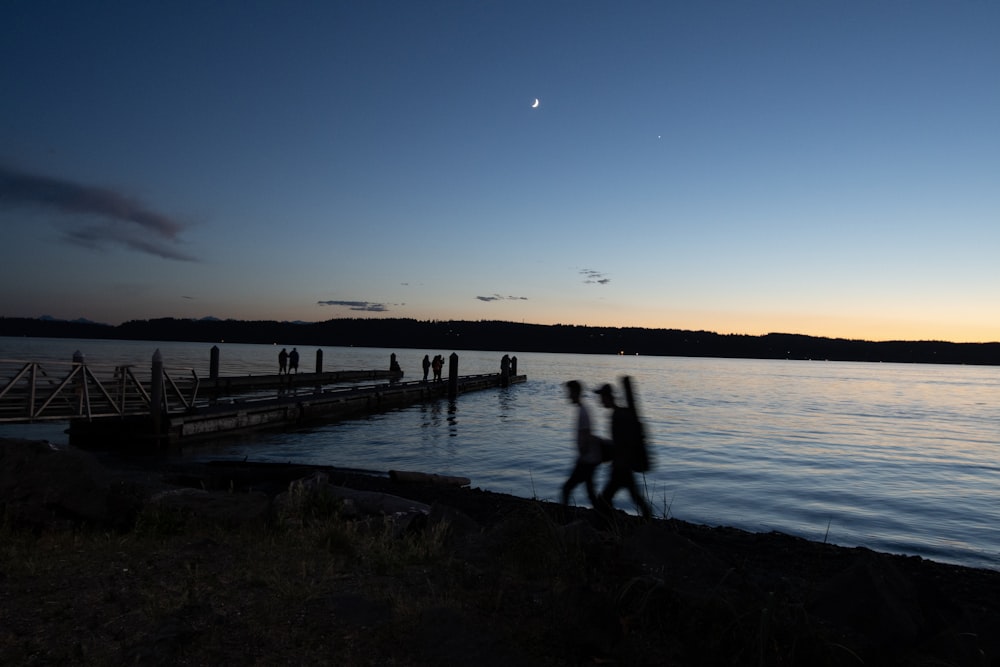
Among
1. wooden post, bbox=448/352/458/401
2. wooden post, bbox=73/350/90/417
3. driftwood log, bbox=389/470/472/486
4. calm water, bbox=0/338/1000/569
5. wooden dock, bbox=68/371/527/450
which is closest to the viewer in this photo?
calm water, bbox=0/338/1000/569

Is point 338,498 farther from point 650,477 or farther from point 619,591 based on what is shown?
point 650,477

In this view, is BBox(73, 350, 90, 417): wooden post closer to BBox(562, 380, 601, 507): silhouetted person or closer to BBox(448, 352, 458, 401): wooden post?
BBox(562, 380, 601, 507): silhouetted person

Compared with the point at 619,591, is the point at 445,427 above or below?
below

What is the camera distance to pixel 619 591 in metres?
4.74

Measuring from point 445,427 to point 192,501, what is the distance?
2170 cm

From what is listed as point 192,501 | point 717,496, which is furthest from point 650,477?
point 192,501

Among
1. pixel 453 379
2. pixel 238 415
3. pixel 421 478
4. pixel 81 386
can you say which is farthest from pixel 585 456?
pixel 453 379

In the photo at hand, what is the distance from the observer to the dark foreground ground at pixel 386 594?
410 centimetres

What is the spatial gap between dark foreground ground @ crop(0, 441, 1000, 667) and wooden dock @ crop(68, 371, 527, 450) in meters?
12.3

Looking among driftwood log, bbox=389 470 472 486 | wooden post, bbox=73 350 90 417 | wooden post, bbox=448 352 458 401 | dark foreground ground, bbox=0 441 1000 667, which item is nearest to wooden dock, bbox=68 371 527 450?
wooden post, bbox=448 352 458 401

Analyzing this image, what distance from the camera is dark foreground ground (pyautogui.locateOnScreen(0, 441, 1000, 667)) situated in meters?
4.10

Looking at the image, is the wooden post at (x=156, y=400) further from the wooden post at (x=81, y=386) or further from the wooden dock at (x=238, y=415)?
the wooden post at (x=81, y=386)

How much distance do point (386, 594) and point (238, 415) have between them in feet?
62.4

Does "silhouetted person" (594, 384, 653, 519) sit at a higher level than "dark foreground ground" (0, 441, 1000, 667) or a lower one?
higher
